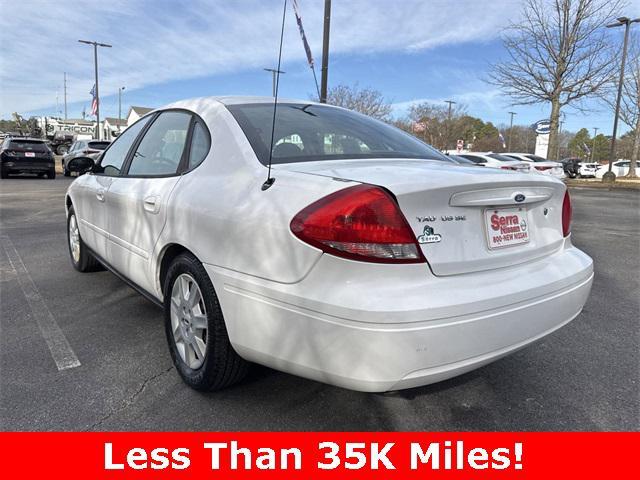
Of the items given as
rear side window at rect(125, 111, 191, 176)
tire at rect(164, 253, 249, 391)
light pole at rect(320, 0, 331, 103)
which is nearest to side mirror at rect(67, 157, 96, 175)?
rear side window at rect(125, 111, 191, 176)

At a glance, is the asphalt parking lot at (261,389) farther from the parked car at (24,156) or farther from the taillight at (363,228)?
the parked car at (24,156)

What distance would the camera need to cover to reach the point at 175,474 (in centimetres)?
203

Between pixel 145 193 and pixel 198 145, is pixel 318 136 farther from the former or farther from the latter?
pixel 145 193

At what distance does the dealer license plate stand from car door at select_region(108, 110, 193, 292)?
1.66 metres

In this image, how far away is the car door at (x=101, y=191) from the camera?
3.70 meters

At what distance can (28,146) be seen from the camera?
17.9 m

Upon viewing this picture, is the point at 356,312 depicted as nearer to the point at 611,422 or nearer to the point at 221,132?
the point at 221,132

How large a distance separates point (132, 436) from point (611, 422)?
7.41ft

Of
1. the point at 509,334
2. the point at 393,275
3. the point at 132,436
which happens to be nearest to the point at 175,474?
the point at 132,436

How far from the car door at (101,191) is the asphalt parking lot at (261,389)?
1.79ft

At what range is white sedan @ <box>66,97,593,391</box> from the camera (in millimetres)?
1796

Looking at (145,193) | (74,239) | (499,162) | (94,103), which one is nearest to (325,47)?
(74,239)

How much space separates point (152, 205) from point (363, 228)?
1545 millimetres

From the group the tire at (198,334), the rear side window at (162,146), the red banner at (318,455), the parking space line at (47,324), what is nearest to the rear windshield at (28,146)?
the parking space line at (47,324)
